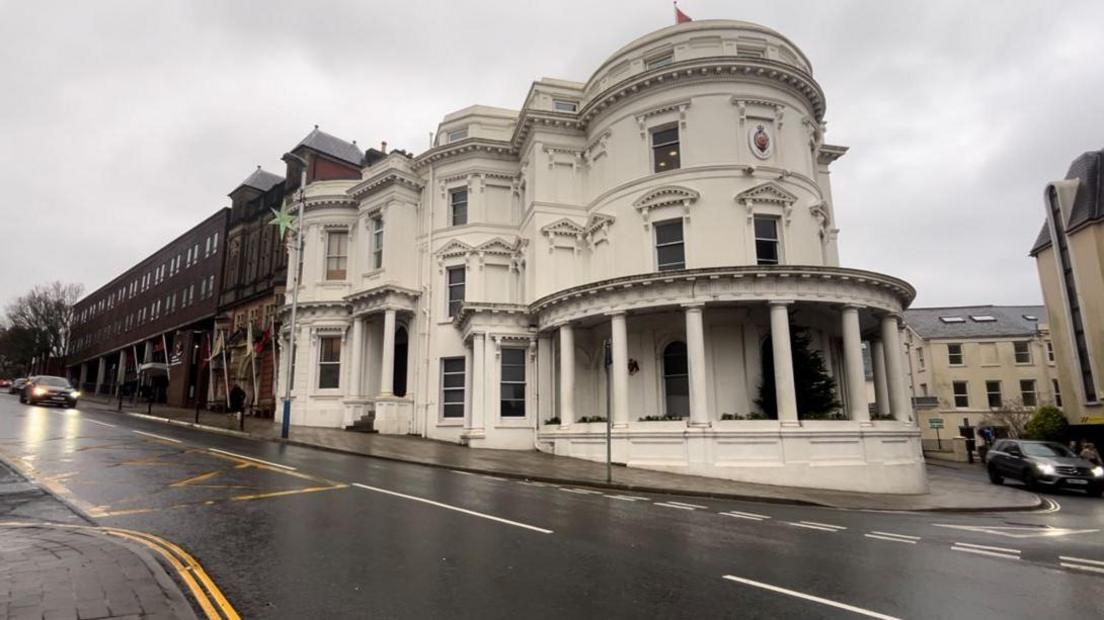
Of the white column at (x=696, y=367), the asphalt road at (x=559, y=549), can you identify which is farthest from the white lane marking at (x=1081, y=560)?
the white column at (x=696, y=367)

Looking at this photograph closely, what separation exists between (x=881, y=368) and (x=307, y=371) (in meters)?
25.0

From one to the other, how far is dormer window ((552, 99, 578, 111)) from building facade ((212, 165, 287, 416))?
61.6 feet

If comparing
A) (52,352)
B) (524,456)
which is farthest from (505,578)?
(52,352)

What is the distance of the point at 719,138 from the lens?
2103cm

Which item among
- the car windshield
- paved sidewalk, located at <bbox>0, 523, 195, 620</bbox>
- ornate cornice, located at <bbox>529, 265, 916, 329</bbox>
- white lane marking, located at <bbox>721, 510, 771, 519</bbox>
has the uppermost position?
ornate cornice, located at <bbox>529, 265, 916, 329</bbox>

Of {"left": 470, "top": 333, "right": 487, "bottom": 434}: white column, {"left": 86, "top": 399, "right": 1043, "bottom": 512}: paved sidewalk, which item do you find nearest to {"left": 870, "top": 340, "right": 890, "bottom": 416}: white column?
{"left": 86, "top": 399, "right": 1043, "bottom": 512}: paved sidewalk

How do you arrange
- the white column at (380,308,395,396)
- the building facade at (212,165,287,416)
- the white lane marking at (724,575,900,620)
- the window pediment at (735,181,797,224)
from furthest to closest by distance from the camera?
the building facade at (212,165,287,416)
the white column at (380,308,395,396)
the window pediment at (735,181,797,224)
the white lane marking at (724,575,900,620)

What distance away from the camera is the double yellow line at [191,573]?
4902mm

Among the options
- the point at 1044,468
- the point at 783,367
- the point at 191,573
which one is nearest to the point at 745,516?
the point at 783,367

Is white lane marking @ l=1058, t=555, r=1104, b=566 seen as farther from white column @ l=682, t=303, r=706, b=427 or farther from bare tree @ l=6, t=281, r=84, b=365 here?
bare tree @ l=6, t=281, r=84, b=365

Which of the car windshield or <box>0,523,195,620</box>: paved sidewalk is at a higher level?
<box>0,523,195,620</box>: paved sidewalk

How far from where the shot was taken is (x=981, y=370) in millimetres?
45469

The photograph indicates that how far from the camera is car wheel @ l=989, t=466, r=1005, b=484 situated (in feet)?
68.9

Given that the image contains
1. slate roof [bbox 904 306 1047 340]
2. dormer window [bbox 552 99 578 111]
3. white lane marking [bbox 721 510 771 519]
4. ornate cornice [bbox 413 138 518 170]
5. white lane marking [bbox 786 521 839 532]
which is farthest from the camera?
slate roof [bbox 904 306 1047 340]
